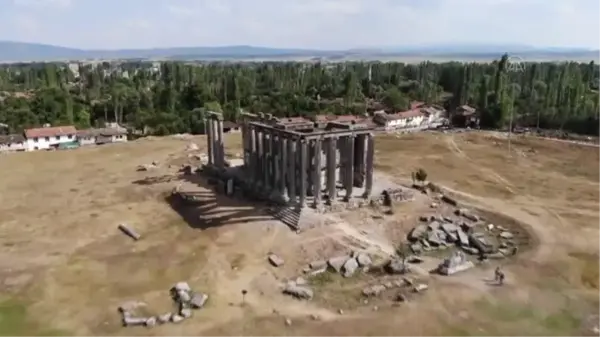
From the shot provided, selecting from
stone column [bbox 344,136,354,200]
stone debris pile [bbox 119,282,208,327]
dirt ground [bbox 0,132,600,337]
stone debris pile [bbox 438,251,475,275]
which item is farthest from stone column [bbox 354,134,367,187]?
stone debris pile [bbox 119,282,208,327]

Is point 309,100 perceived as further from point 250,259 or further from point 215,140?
point 250,259

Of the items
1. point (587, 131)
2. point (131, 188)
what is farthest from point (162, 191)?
point (587, 131)

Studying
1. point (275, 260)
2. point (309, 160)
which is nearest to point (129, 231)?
point (275, 260)

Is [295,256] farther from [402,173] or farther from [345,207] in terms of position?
[402,173]

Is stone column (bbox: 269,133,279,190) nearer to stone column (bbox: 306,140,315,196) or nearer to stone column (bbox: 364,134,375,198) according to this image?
stone column (bbox: 306,140,315,196)

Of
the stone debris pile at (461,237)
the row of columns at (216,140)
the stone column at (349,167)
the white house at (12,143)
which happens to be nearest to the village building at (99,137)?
the white house at (12,143)

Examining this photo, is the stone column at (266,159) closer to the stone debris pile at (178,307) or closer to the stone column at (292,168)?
the stone column at (292,168)
